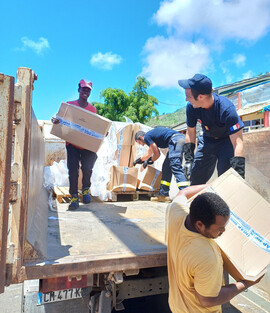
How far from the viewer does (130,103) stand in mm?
16859

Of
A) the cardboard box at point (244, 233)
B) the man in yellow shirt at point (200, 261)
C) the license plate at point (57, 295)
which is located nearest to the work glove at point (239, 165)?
the cardboard box at point (244, 233)

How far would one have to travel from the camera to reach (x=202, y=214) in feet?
4.73

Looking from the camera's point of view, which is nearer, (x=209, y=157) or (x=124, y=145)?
(x=209, y=157)

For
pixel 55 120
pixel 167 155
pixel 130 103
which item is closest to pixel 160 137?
pixel 167 155

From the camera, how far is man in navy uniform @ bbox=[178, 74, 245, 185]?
2.47m

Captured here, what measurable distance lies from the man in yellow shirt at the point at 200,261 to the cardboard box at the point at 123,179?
7.58 feet

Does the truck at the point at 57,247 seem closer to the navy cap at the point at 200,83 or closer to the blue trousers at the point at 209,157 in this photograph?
the blue trousers at the point at 209,157

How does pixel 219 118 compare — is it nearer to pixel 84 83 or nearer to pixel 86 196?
pixel 84 83

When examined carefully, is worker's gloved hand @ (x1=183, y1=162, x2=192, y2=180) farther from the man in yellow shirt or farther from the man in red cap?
the man in yellow shirt

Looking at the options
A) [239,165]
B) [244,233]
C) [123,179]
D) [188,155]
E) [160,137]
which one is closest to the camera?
[244,233]

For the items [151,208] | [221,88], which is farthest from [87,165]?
[221,88]

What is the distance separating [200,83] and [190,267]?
1.68 m

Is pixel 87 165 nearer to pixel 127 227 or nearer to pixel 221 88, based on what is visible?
pixel 127 227

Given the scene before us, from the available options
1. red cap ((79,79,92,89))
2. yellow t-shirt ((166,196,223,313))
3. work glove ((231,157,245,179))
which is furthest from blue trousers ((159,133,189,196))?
yellow t-shirt ((166,196,223,313))
